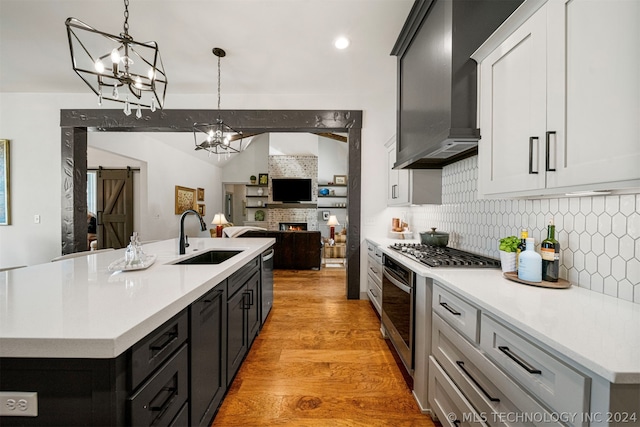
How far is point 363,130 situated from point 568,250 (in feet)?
9.51

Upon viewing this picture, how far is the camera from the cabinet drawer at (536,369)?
71 cm

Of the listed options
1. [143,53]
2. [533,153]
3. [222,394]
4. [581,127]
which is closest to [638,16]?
[581,127]

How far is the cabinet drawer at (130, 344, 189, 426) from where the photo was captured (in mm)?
858

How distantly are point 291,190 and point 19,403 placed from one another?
8.52 m

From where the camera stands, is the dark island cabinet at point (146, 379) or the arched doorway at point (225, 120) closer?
the dark island cabinet at point (146, 379)

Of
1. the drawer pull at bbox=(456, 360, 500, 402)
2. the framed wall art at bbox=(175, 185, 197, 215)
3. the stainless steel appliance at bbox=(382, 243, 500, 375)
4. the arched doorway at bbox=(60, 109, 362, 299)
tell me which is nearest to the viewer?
the drawer pull at bbox=(456, 360, 500, 402)

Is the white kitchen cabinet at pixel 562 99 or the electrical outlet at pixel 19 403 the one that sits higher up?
the white kitchen cabinet at pixel 562 99

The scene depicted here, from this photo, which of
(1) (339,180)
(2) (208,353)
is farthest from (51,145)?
(1) (339,180)

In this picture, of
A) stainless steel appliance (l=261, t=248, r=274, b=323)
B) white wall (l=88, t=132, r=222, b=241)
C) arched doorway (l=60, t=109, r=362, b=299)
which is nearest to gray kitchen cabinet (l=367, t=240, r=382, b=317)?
arched doorway (l=60, t=109, r=362, b=299)

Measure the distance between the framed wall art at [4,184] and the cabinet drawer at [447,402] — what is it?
5711mm

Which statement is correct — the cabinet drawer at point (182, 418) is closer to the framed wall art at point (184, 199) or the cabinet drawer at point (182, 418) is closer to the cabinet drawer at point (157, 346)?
the cabinet drawer at point (157, 346)

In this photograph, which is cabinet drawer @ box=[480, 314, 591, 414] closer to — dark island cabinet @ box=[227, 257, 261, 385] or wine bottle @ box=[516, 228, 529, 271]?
wine bottle @ box=[516, 228, 529, 271]

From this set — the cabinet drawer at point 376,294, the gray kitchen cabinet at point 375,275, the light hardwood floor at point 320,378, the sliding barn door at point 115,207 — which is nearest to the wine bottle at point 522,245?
the light hardwood floor at point 320,378

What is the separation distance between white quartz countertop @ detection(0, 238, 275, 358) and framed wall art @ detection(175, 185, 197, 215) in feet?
18.8
